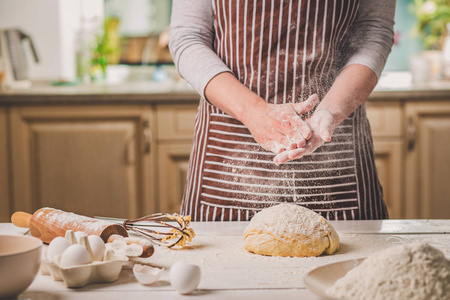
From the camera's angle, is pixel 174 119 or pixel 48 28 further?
pixel 48 28

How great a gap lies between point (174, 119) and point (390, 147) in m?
0.87

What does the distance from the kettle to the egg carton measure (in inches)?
80.5

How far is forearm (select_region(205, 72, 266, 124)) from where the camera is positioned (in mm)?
1199

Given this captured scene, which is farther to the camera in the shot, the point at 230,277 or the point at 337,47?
the point at 337,47

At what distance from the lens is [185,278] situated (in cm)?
72

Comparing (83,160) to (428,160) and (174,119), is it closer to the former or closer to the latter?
(174,119)

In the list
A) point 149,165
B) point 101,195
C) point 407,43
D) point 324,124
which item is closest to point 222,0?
point 324,124

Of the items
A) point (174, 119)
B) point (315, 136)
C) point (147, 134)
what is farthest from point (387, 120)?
point (315, 136)

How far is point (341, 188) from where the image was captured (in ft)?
4.24

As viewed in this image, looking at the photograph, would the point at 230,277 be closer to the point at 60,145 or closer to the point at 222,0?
the point at 222,0

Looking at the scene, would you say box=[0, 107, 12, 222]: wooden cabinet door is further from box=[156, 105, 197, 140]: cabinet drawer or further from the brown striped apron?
the brown striped apron

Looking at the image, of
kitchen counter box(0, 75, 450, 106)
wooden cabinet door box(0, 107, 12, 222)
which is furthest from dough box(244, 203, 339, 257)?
wooden cabinet door box(0, 107, 12, 222)

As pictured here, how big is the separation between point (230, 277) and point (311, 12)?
72 centimetres

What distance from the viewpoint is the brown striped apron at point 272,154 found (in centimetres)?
128
